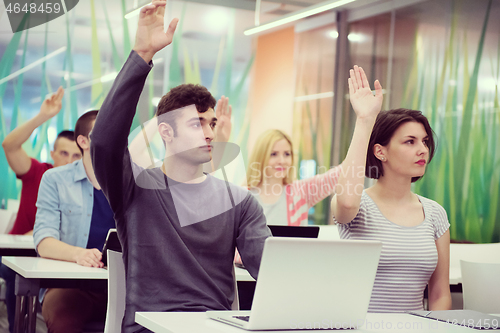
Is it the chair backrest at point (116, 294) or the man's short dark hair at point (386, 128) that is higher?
the man's short dark hair at point (386, 128)

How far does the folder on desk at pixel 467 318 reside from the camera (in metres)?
1.33

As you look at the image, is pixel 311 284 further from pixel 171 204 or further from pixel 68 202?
pixel 68 202

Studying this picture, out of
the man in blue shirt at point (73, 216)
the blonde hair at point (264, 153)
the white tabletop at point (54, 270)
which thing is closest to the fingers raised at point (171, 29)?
the white tabletop at point (54, 270)

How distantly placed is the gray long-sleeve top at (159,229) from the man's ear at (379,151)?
544mm

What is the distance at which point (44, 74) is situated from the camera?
16.9 feet

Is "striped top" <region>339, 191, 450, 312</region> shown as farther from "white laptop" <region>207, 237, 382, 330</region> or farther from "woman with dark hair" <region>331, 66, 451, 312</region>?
"white laptop" <region>207, 237, 382, 330</region>

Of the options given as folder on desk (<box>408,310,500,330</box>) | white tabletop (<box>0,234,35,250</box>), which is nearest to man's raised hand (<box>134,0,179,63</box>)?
folder on desk (<box>408,310,500,330</box>)

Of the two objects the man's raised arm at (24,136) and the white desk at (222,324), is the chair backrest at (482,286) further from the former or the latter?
the man's raised arm at (24,136)

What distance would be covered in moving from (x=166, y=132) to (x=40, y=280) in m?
0.81

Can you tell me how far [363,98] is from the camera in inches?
66.9

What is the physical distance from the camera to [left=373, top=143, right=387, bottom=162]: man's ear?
74.6 inches

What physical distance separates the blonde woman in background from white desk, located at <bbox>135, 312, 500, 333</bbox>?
1.73 metres

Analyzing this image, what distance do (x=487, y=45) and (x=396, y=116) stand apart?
273 centimetres

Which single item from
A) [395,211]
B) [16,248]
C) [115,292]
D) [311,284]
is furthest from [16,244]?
[311,284]
